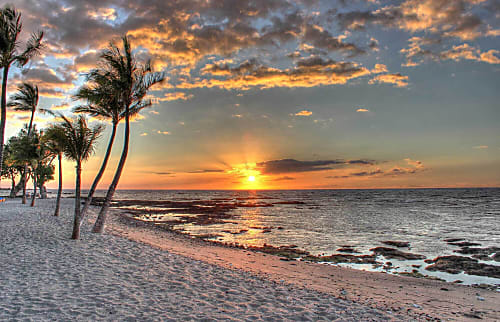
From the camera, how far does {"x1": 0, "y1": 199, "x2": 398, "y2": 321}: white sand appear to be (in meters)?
5.77

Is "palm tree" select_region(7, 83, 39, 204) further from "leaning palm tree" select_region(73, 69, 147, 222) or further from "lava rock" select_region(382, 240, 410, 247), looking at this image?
"lava rock" select_region(382, 240, 410, 247)

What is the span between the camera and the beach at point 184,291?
594cm

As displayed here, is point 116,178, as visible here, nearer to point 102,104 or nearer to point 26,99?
point 102,104

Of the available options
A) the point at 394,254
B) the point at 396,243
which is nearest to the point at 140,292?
the point at 394,254

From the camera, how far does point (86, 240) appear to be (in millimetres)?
13117

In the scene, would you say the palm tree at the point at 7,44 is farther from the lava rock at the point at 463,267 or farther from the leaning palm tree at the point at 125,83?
the lava rock at the point at 463,267

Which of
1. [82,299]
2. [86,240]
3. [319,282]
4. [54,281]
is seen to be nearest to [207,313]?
[82,299]

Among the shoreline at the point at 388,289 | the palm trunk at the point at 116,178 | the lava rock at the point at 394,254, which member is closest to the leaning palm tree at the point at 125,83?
the palm trunk at the point at 116,178

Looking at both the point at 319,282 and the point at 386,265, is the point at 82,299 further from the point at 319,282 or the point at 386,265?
the point at 386,265

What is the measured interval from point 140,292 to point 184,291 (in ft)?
3.62

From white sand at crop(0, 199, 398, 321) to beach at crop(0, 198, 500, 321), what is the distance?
0.07ft

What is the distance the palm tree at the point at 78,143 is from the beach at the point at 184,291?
1.62 meters

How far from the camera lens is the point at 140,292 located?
275 inches

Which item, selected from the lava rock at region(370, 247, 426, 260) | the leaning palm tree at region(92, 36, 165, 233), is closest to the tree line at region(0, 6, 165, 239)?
the leaning palm tree at region(92, 36, 165, 233)
